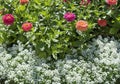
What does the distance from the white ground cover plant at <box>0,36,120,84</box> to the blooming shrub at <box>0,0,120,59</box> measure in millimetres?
114

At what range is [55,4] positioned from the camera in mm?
5406

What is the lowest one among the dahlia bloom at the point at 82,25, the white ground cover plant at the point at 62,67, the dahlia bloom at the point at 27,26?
the white ground cover plant at the point at 62,67

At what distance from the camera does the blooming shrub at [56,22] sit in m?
5.05

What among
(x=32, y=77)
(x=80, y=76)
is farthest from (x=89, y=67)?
(x=32, y=77)

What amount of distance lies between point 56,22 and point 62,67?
59 cm

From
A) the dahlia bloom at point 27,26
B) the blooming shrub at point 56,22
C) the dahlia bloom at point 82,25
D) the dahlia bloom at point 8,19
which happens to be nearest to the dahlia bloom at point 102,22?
the blooming shrub at point 56,22

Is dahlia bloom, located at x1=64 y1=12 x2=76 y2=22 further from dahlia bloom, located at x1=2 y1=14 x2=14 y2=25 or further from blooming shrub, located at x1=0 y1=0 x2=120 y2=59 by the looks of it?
dahlia bloom, located at x1=2 y1=14 x2=14 y2=25

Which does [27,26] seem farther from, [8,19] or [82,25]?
[82,25]

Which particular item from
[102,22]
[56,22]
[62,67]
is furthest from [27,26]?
[102,22]

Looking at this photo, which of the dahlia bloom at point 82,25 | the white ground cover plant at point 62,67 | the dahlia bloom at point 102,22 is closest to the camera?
the white ground cover plant at point 62,67

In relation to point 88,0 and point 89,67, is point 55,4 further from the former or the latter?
point 89,67

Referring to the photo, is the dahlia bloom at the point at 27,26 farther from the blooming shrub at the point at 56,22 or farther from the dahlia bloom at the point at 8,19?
the dahlia bloom at the point at 8,19

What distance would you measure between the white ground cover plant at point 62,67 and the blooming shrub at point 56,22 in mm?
114

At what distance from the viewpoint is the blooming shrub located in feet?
16.6
